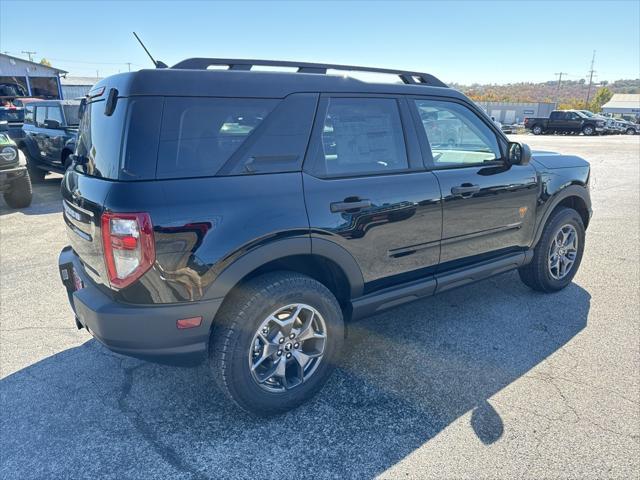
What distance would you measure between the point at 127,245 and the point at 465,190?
2.28m

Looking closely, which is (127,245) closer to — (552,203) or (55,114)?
(552,203)

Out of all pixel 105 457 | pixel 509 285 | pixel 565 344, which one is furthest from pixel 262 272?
pixel 509 285

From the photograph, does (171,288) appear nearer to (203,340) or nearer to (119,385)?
(203,340)

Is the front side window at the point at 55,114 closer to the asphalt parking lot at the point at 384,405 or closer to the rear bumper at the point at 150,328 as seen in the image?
the asphalt parking lot at the point at 384,405

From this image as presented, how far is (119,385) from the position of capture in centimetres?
283

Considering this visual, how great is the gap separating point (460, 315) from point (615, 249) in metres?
3.16

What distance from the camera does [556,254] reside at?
413cm

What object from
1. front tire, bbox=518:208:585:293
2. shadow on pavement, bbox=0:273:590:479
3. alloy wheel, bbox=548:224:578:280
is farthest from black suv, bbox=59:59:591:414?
alloy wheel, bbox=548:224:578:280

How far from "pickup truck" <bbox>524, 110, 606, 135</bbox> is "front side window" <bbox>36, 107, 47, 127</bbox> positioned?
1313 inches

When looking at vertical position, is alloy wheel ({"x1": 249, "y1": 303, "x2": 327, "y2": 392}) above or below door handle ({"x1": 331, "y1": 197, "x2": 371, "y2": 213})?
below

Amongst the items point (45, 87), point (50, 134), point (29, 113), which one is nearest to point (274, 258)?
point (50, 134)

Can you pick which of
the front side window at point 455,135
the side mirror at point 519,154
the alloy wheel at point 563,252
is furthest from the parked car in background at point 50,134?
the alloy wheel at point 563,252

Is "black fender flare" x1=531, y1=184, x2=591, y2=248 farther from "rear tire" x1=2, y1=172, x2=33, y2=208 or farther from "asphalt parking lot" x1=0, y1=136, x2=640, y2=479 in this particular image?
"rear tire" x1=2, y1=172, x2=33, y2=208

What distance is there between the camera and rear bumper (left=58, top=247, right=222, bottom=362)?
213 cm
